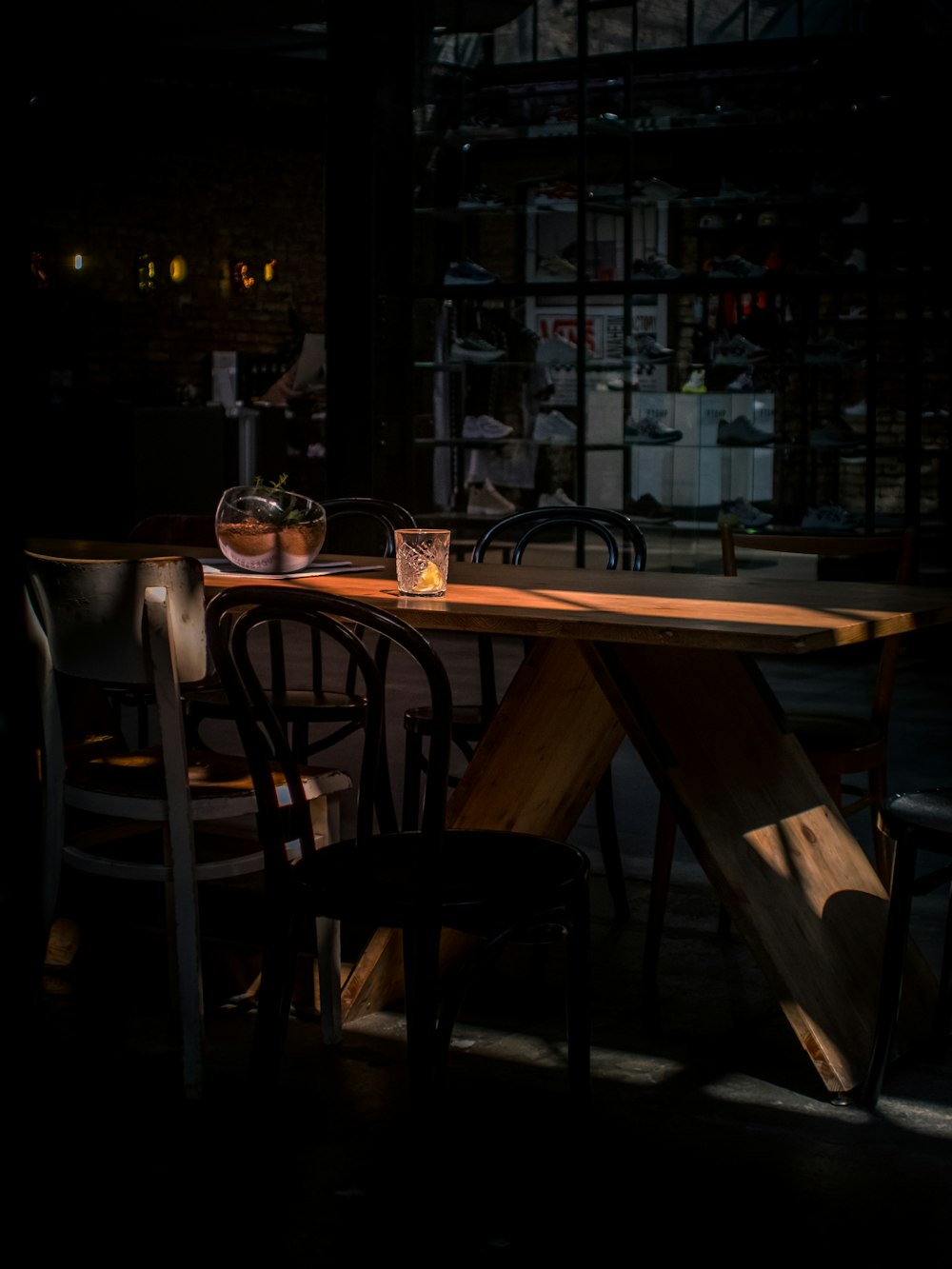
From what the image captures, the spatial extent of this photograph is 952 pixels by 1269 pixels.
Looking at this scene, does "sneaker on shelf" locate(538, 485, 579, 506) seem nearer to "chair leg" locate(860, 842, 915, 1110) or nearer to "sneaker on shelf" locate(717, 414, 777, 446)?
"sneaker on shelf" locate(717, 414, 777, 446)

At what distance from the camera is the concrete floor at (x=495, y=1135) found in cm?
201

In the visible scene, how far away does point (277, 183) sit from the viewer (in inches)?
507

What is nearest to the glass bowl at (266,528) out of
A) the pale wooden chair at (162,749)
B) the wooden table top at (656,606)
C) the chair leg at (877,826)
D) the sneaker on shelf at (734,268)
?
the wooden table top at (656,606)

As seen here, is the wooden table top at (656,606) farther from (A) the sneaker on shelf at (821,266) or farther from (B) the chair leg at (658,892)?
(A) the sneaker on shelf at (821,266)

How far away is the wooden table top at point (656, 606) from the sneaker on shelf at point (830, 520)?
378cm

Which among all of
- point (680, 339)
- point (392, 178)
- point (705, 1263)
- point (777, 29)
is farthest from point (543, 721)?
point (777, 29)

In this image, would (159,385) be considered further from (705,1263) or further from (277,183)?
(705,1263)

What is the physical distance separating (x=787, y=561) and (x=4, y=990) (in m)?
6.91

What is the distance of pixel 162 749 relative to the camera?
2543 millimetres

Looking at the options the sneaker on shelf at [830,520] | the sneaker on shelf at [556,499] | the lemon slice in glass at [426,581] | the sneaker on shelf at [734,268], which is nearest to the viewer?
the lemon slice in glass at [426,581]

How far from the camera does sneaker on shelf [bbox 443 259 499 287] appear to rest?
7.08 m

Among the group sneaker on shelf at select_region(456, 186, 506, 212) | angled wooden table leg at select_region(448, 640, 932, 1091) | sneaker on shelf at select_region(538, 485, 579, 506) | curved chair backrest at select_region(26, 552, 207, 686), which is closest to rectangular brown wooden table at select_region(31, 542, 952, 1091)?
angled wooden table leg at select_region(448, 640, 932, 1091)

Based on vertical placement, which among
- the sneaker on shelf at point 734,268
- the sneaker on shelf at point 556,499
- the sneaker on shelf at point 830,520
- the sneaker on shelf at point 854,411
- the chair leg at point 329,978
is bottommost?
the chair leg at point 329,978

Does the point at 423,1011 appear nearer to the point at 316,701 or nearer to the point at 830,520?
the point at 316,701
